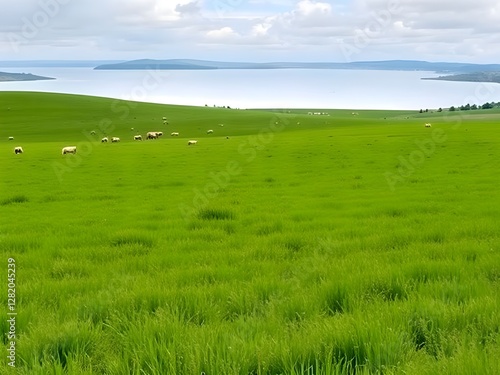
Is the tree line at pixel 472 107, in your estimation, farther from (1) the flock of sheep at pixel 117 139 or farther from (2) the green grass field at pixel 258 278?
(2) the green grass field at pixel 258 278

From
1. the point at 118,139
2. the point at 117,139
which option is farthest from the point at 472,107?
the point at 117,139

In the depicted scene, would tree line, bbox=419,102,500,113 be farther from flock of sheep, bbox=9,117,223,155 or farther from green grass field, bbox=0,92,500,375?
green grass field, bbox=0,92,500,375

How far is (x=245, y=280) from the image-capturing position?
6020mm

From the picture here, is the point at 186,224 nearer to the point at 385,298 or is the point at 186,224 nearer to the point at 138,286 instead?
the point at 138,286

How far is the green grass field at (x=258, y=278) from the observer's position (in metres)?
3.38

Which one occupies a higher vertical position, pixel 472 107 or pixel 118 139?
pixel 472 107

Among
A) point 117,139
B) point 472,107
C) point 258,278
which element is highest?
point 472,107

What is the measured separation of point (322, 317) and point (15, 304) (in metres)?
3.36

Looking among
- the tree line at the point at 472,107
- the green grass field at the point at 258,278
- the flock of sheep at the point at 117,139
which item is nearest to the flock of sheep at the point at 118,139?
the flock of sheep at the point at 117,139

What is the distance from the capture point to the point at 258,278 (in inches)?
229

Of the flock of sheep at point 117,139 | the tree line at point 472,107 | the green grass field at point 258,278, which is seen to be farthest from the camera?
the tree line at point 472,107

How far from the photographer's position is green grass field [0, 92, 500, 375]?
133 inches

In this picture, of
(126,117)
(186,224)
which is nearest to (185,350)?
(186,224)

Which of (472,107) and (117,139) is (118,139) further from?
(472,107)
